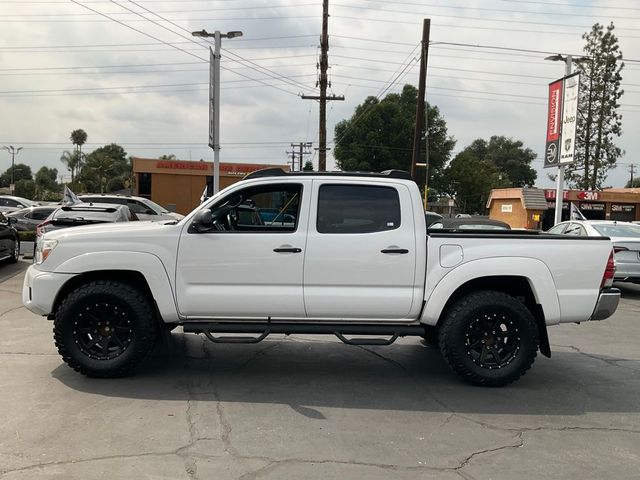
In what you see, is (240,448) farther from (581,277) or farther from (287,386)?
(581,277)

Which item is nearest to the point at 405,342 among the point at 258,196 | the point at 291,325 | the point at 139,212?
the point at 291,325

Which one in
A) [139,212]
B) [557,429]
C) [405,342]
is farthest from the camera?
[139,212]

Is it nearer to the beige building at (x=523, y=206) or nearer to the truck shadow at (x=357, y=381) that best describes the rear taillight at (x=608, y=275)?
the truck shadow at (x=357, y=381)

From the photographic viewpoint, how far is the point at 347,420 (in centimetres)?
474

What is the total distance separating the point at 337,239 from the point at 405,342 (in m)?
2.72

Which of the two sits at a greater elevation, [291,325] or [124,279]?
[124,279]

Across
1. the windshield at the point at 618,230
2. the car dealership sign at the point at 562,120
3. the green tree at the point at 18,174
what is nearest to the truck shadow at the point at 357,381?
the windshield at the point at 618,230

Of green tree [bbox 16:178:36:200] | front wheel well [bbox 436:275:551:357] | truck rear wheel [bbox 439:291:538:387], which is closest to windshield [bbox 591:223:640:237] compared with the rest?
front wheel well [bbox 436:275:551:357]

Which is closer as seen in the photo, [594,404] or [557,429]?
[557,429]

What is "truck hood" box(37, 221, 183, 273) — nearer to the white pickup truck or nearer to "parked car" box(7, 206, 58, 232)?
the white pickup truck

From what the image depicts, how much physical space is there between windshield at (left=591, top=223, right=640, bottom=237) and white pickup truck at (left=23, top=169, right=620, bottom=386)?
304 inches

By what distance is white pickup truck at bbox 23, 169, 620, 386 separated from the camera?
543 cm

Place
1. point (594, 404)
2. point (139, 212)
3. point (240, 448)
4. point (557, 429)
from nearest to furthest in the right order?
point (240, 448) < point (557, 429) < point (594, 404) < point (139, 212)

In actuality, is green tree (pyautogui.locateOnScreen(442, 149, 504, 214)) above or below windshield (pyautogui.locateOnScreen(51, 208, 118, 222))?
above
